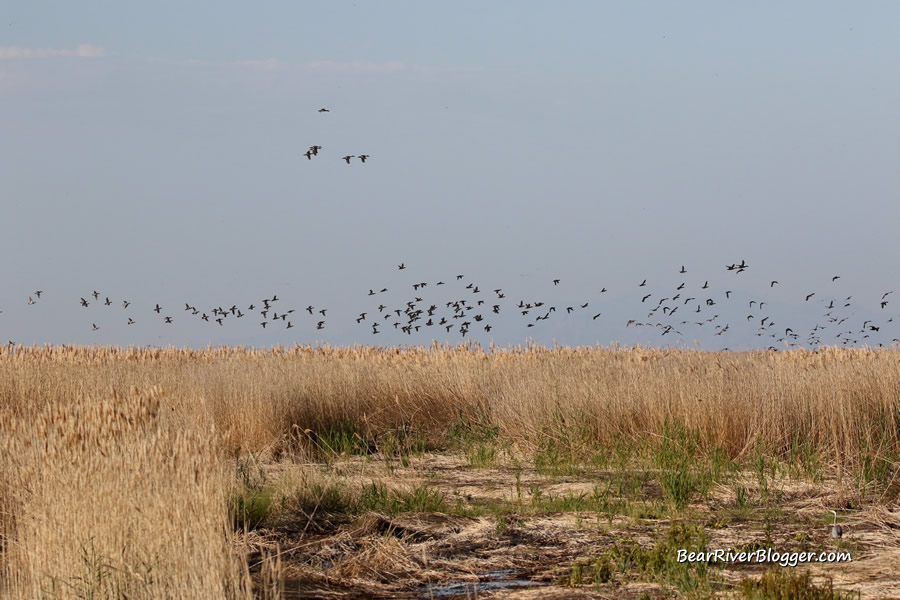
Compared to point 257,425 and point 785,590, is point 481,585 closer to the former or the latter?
point 785,590

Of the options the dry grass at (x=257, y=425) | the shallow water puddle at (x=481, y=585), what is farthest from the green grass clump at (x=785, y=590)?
the dry grass at (x=257, y=425)

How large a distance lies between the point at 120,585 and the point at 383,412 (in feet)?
35.8

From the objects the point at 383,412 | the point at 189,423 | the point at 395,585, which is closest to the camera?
the point at 395,585

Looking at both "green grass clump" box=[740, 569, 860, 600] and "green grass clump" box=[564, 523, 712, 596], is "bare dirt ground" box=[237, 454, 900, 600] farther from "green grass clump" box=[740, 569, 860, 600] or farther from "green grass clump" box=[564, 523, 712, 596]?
"green grass clump" box=[740, 569, 860, 600]

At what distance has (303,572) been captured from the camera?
682 cm

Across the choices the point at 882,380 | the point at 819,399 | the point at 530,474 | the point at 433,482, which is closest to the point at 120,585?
the point at 433,482

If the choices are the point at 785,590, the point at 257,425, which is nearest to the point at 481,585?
the point at 785,590

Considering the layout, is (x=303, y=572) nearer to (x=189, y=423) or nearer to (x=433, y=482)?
(x=189, y=423)

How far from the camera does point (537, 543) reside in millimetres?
7703

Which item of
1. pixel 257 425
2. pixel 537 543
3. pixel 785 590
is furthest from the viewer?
pixel 257 425

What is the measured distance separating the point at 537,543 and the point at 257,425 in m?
7.29

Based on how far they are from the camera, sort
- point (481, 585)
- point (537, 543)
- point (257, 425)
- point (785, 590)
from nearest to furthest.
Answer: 1. point (785, 590)
2. point (481, 585)
3. point (537, 543)
4. point (257, 425)

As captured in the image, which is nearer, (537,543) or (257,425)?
(537,543)

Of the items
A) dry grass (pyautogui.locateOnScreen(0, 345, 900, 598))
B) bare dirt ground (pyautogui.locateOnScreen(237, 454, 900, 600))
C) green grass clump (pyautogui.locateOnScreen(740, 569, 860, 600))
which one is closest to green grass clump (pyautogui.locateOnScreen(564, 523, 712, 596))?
bare dirt ground (pyautogui.locateOnScreen(237, 454, 900, 600))
